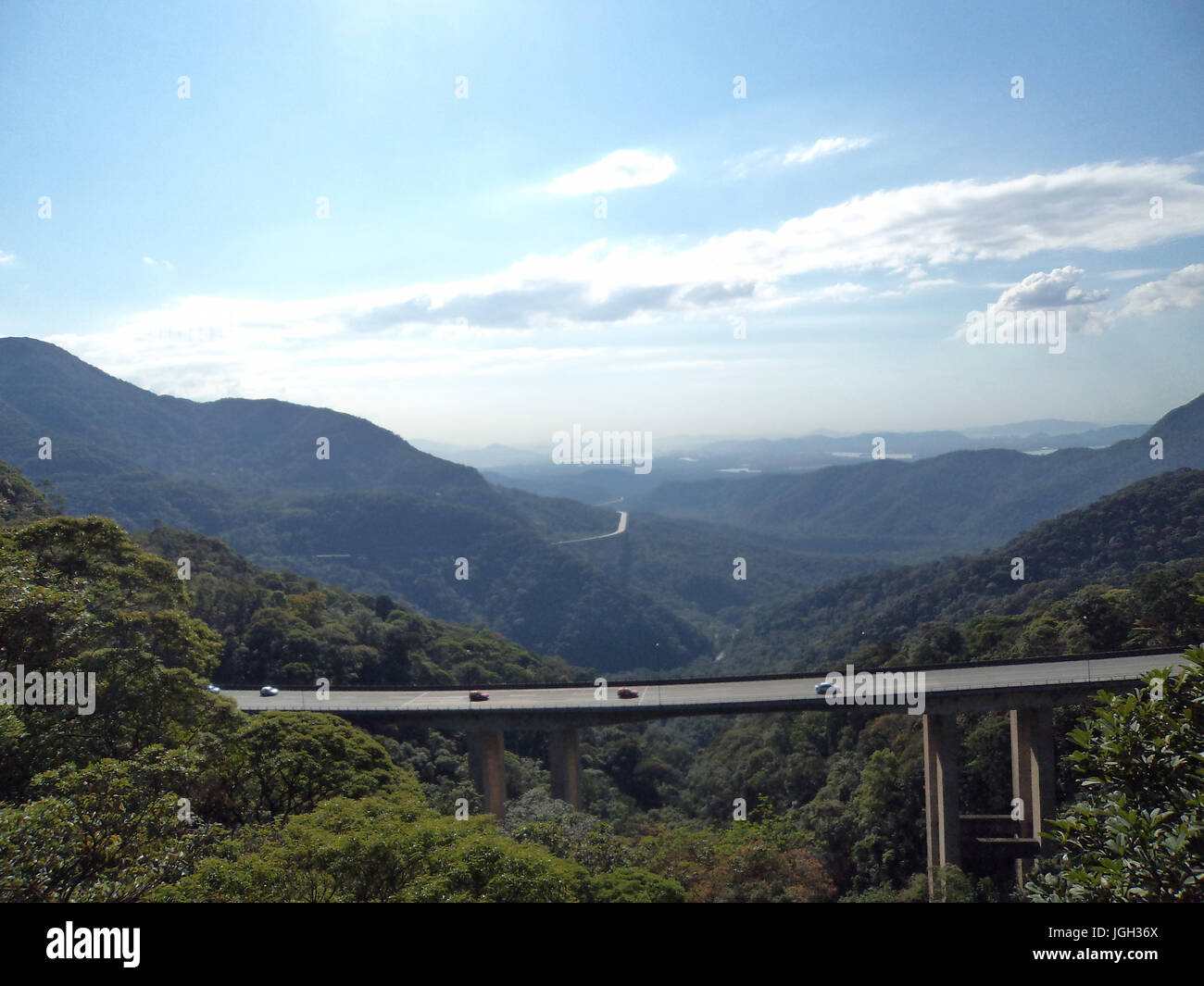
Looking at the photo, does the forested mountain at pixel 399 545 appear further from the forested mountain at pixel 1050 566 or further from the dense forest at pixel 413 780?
the dense forest at pixel 413 780

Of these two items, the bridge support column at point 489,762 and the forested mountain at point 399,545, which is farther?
the forested mountain at point 399,545

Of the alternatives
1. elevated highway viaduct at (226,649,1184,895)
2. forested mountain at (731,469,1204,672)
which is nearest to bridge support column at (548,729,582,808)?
elevated highway viaduct at (226,649,1184,895)

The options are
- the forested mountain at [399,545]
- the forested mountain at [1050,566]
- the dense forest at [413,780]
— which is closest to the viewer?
the dense forest at [413,780]

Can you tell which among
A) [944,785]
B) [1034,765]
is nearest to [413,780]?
[944,785]

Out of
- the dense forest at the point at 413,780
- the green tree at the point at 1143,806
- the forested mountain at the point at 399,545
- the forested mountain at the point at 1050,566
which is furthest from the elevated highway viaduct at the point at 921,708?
the forested mountain at the point at 399,545
